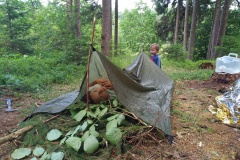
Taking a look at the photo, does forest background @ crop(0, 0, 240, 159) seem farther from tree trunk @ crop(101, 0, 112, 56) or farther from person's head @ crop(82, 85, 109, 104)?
person's head @ crop(82, 85, 109, 104)

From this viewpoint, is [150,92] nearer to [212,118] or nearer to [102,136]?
[212,118]

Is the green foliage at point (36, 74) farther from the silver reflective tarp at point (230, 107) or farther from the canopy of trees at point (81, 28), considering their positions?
the silver reflective tarp at point (230, 107)

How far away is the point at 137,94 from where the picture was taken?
8.30ft

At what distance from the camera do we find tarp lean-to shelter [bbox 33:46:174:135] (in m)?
2.14

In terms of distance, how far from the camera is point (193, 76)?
5762mm

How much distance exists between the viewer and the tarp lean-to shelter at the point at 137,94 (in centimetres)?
214

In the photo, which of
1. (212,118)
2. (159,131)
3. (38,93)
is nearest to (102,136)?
(159,131)

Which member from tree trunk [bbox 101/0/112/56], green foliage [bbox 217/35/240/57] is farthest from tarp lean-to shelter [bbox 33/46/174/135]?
green foliage [bbox 217/35/240/57]

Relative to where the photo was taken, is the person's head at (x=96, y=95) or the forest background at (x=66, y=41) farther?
the forest background at (x=66, y=41)

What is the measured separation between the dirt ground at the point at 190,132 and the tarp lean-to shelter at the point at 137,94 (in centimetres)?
22

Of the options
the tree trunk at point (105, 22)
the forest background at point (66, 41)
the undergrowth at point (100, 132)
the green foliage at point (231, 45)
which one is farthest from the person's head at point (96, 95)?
the green foliage at point (231, 45)

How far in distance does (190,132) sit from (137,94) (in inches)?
33.1

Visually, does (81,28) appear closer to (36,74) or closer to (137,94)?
(36,74)

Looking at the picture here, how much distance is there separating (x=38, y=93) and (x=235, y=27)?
1409 centimetres
